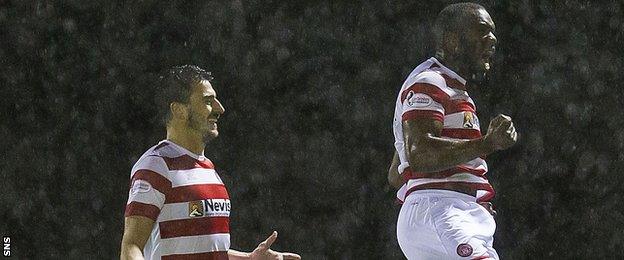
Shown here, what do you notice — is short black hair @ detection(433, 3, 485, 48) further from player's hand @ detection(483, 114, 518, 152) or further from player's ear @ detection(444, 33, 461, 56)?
player's hand @ detection(483, 114, 518, 152)

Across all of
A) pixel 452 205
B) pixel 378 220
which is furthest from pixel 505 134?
pixel 378 220

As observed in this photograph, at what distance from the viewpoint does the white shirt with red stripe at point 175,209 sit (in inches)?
173

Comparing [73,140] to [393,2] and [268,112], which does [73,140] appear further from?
[393,2]

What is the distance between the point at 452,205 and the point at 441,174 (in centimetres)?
11

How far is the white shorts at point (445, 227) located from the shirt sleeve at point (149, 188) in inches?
33.0

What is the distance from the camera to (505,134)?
4.41m

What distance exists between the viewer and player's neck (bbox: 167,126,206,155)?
14.9ft

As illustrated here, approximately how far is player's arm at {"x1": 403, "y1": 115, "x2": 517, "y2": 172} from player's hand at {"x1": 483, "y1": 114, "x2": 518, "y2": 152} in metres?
0.02

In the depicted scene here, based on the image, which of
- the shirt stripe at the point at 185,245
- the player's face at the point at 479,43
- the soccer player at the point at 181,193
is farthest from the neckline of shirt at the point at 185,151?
the player's face at the point at 479,43

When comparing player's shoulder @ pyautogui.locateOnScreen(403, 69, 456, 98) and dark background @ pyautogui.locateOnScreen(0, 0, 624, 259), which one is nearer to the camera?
player's shoulder @ pyautogui.locateOnScreen(403, 69, 456, 98)

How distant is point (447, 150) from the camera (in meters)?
4.56

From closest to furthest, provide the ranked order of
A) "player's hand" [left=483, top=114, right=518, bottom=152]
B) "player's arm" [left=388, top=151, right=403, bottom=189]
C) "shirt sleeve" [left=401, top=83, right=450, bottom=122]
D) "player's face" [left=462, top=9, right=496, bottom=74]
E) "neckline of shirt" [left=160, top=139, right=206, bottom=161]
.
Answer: "player's hand" [left=483, top=114, right=518, bottom=152] < "neckline of shirt" [left=160, top=139, right=206, bottom=161] < "shirt sleeve" [left=401, top=83, right=450, bottom=122] < "player's face" [left=462, top=9, right=496, bottom=74] < "player's arm" [left=388, top=151, right=403, bottom=189]

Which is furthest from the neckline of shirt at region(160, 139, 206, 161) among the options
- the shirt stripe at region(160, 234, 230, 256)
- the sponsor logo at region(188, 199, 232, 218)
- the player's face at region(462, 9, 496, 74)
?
the player's face at region(462, 9, 496, 74)

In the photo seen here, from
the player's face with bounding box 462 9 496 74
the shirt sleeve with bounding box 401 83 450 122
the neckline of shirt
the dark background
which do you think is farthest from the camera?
the dark background
